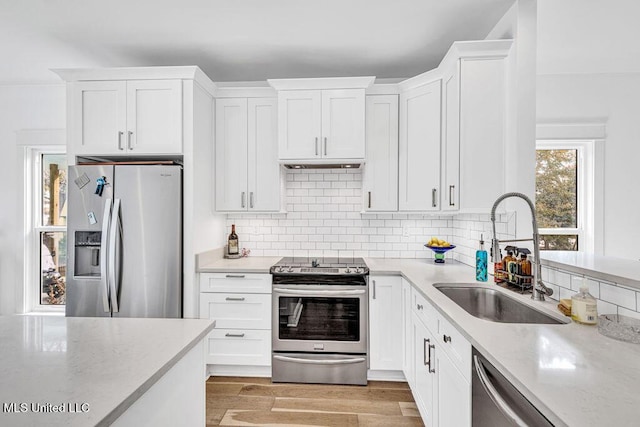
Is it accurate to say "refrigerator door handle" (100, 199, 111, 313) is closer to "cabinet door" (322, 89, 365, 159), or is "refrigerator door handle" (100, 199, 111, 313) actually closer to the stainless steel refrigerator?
the stainless steel refrigerator

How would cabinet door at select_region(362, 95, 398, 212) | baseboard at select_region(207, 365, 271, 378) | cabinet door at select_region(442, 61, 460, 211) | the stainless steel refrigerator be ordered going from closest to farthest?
1. cabinet door at select_region(442, 61, 460, 211)
2. the stainless steel refrigerator
3. baseboard at select_region(207, 365, 271, 378)
4. cabinet door at select_region(362, 95, 398, 212)

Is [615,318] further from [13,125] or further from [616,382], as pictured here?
[13,125]

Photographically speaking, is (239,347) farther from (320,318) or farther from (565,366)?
(565,366)

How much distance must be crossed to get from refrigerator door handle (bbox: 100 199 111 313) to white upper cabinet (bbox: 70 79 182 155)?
0.51m

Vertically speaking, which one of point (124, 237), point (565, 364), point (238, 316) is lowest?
point (238, 316)

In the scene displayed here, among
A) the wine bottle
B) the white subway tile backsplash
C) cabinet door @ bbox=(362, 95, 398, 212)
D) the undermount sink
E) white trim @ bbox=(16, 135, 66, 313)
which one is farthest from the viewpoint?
white trim @ bbox=(16, 135, 66, 313)

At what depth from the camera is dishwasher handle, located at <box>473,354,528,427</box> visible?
0.94 metres

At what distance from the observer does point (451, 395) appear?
1492 mm

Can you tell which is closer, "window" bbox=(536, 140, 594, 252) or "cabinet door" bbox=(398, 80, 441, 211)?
"cabinet door" bbox=(398, 80, 441, 211)

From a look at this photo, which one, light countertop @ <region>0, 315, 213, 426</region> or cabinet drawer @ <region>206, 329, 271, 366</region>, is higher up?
light countertop @ <region>0, 315, 213, 426</region>

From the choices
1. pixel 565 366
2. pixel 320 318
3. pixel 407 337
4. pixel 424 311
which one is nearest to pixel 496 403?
pixel 565 366

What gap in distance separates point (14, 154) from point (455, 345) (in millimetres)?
4329

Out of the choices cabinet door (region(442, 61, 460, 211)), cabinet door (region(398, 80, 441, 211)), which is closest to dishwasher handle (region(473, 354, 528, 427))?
cabinet door (region(442, 61, 460, 211))

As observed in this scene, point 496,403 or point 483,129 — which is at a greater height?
point 483,129
